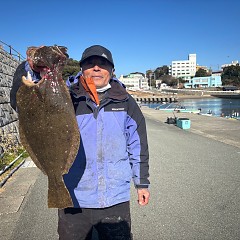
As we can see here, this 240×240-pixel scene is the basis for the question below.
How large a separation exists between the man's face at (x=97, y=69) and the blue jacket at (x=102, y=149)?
0.11 m

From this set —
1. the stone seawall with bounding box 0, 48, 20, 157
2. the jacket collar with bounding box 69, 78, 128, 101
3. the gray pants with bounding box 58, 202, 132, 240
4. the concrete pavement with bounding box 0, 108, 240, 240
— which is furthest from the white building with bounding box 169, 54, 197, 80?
the gray pants with bounding box 58, 202, 132, 240

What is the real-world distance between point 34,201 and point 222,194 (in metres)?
3.32

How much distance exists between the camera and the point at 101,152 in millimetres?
2416

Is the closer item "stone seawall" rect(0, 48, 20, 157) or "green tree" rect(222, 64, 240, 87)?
"stone seawall" rect(0, 48, 20, 157)

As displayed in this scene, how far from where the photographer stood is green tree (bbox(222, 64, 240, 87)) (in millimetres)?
130225

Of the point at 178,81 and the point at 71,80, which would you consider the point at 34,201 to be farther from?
the point at 178,81

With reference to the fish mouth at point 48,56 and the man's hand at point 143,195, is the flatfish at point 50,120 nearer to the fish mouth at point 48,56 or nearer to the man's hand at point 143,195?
the fish mouth at point 48,56

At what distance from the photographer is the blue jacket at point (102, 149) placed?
7.87 feet

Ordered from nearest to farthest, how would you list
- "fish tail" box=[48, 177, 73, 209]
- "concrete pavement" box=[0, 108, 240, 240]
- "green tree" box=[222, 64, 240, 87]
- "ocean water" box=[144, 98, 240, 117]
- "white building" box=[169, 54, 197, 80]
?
1. "fish tail" box=[48, 177, 73, 209]
2. "concrete pavement" box=[0, 108, 240, 240]
3. "ocean water" box=[144, 98, 240, 117]
4. "green tree" box=[222, 64, 240, 87]
5. "white building" box=[169, 54, 197, 80]

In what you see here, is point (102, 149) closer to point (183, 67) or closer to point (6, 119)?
point (6, 119)

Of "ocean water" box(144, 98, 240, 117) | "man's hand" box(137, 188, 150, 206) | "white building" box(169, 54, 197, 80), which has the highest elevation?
"white building" box(169, 54, 197, 80)

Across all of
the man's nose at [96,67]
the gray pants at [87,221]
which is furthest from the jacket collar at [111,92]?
the gray pants at [87,221]

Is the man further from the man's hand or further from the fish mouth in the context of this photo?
the fish mouth

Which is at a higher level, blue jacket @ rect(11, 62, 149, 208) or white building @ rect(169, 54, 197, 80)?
white building @ rect(169, 54, 197, 80)
